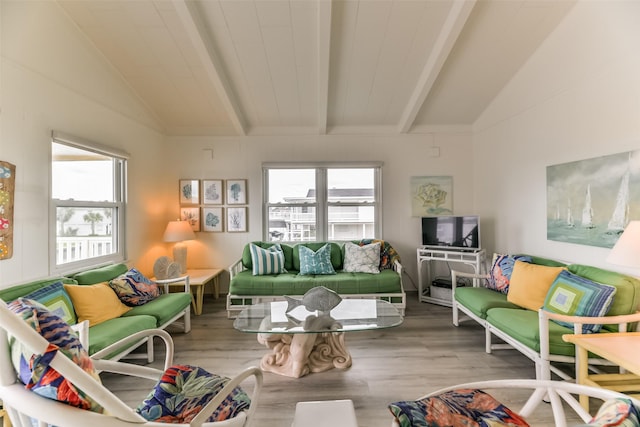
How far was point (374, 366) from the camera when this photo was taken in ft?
7.91

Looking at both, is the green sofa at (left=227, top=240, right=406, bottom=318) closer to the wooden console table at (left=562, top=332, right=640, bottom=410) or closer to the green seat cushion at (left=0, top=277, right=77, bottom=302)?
the green seat cushion at (left=0, top=277, right=77, bottom=302)

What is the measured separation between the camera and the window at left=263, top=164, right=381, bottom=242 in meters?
4.49

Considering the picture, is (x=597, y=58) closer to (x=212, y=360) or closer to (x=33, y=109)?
(x=212, y=360)

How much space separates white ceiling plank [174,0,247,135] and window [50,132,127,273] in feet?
4.51

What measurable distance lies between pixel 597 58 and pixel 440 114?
189 cm

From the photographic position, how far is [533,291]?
2.51 metres

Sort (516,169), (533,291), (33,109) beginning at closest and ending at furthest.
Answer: (33,109)
(533,291)
(516,169)

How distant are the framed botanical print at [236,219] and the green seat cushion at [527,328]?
3.35 m

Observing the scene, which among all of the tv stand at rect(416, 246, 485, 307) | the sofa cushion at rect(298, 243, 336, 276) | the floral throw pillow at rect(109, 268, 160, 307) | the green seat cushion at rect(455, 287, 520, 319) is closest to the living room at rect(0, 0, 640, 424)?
the tv stand at rect(416, 246, 485, 307)

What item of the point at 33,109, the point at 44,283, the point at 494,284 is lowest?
the point at 494,284

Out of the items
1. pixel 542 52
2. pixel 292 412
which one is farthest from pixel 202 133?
pixel 542 52

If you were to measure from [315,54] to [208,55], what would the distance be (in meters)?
1.06

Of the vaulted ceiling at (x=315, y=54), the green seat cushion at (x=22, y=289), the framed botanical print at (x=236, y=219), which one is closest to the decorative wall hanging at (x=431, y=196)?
the vaulted ceiling at (x=315, y=54)

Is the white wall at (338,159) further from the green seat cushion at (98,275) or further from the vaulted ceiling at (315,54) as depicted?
the green seat cushion at (98,275)
